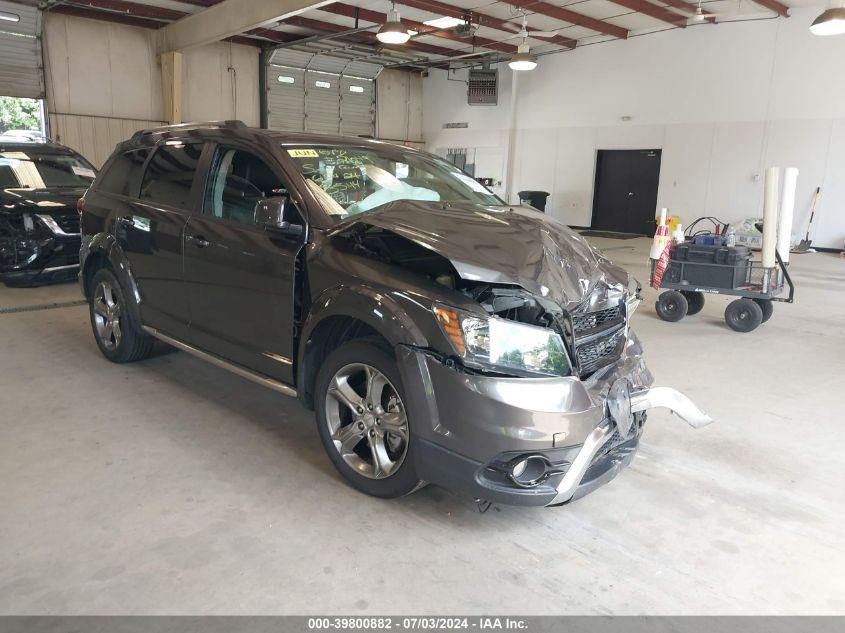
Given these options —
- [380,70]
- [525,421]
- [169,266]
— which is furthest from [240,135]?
[380,70]

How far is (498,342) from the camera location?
2252mm

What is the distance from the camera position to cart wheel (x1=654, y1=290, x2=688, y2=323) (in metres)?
6.35

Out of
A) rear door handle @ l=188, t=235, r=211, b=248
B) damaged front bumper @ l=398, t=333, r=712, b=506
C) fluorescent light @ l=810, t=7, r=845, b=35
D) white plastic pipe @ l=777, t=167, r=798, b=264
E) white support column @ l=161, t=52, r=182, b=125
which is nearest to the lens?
damaged front bumper @ l=398, t=333, r=712, b=506

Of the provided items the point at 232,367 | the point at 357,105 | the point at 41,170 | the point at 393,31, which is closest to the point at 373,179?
the point at 232,367

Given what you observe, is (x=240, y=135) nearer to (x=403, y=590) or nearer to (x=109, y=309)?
(x=109, y=309)

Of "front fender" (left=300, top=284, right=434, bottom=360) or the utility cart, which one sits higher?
"front fender" (left=300, top=284, right=434, bottom=360)

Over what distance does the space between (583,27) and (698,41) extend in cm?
261

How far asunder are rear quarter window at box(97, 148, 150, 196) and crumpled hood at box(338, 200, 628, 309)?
204cm

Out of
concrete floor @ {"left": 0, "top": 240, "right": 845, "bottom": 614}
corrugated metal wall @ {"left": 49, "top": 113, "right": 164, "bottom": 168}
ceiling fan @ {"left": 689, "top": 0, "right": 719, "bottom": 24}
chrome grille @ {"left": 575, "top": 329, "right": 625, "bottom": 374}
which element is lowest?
concrete floor @ {"left": 0, "top": 240, "right": 845, "bottom": 614}

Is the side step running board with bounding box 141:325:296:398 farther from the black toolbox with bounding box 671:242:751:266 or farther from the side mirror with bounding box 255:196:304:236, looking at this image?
the black toolbox with bounding box 671:242:751:266

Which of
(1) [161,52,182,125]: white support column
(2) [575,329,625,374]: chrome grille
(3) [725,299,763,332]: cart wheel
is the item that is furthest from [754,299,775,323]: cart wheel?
(1) [161,52,182,125]: white support column

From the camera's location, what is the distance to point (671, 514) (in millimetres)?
2627

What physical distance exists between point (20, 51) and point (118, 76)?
193cm

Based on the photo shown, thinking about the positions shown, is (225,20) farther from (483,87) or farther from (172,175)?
(172,175)
